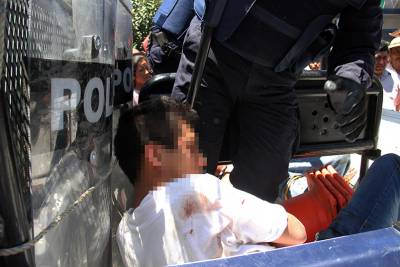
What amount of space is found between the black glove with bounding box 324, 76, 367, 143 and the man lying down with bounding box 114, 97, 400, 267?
1.66 feet

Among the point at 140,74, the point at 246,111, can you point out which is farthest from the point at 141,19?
the point at 246,111

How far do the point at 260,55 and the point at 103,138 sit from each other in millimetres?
913

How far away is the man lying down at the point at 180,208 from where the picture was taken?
1.18 meters

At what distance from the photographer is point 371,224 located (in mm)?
1573

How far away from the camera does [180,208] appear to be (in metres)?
1.18

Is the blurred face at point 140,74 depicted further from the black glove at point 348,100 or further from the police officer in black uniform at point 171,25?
the black glove at point 348,100

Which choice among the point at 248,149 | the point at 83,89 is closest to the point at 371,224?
the point at 248,149

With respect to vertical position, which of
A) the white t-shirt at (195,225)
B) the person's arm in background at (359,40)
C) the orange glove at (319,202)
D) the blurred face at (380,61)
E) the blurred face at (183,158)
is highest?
the person's arm in background at (359,40)

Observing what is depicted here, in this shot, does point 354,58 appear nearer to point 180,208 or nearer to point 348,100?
point 348,100

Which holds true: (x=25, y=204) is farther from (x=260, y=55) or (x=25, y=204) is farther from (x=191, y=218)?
(x=260, y=55)

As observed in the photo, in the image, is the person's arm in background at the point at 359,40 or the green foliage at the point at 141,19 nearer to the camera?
the person's arm in background at the point at 359,40

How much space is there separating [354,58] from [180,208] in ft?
3.61

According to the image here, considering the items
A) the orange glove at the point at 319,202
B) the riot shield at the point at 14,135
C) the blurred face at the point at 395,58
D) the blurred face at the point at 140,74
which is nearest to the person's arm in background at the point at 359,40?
the orange glove at the point at 319,202

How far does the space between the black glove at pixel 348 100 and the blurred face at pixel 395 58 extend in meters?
3.15
